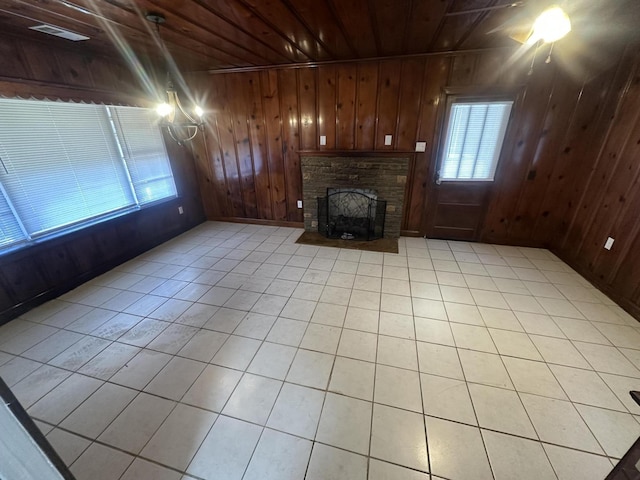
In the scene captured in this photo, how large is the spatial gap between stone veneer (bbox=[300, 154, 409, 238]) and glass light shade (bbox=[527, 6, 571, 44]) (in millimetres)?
1854

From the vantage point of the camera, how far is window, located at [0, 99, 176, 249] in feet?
7.38

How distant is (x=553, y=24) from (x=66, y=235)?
14.5 feet

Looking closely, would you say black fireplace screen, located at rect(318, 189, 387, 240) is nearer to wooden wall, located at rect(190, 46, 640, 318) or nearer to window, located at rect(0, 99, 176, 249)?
wooden wall, located at rect(190, 46, 640, 318)

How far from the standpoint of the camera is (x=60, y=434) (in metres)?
1.43

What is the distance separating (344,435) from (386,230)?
2899mm

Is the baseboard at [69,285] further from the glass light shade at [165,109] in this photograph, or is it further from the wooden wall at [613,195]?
the wooden wall at [613,195]

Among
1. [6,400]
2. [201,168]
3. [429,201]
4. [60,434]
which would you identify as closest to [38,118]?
[201,168]

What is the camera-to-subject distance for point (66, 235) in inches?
104

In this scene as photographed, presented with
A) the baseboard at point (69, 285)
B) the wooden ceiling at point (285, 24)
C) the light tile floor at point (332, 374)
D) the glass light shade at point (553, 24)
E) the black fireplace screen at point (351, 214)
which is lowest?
the light tile floor at point (332, 374)

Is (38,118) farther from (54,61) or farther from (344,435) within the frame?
(344,435)

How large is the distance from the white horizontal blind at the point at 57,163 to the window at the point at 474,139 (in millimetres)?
4225

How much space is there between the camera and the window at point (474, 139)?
10.3 ft

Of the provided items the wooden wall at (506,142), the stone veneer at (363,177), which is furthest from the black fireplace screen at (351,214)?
the wooden wall at (506,142)

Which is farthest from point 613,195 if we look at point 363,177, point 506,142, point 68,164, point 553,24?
point 68,164
